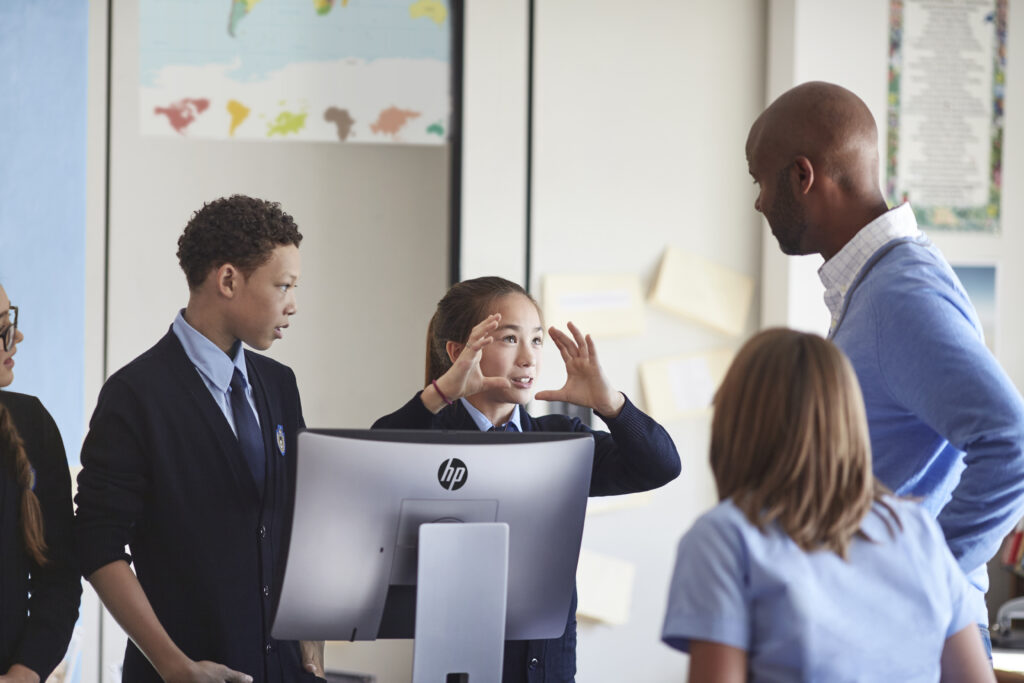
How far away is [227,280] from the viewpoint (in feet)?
5.15

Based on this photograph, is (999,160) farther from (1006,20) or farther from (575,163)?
(575,163)

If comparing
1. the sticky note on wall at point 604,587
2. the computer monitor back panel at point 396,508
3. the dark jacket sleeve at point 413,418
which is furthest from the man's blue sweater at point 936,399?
the sticky note on wall at point 604,587

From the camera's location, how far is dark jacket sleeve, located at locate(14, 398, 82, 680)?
148cm

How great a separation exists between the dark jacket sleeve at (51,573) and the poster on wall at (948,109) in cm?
248

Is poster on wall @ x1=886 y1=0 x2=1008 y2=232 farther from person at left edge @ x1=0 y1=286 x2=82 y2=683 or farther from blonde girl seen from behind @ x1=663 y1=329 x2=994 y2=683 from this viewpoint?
person at left edge @ x1=0 y1=286 x2=82 y2=683

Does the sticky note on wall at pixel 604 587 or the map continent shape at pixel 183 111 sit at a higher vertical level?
the map continent shape at pixel 183 111

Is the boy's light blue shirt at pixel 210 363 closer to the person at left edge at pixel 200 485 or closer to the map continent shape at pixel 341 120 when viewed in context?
the person at left edge at pixel 200 485

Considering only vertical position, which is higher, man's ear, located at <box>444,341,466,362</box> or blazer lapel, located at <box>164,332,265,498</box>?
man's ear, located at <box>444,341,466,362</box>

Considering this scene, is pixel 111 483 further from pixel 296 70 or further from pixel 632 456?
pixel 296 70

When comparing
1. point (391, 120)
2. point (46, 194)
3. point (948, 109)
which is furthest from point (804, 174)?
point (46, 194)

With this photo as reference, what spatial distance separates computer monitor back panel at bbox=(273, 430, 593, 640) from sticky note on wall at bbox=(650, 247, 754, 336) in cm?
169

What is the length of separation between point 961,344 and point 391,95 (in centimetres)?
201

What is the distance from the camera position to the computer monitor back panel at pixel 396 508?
4.07 feet

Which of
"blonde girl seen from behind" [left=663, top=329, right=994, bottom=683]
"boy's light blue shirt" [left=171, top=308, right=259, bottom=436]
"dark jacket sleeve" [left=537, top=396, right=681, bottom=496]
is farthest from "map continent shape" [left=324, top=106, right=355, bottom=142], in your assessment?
"blonde girl seen from behind" [left=663, top=329, right=994, bottom=683]
